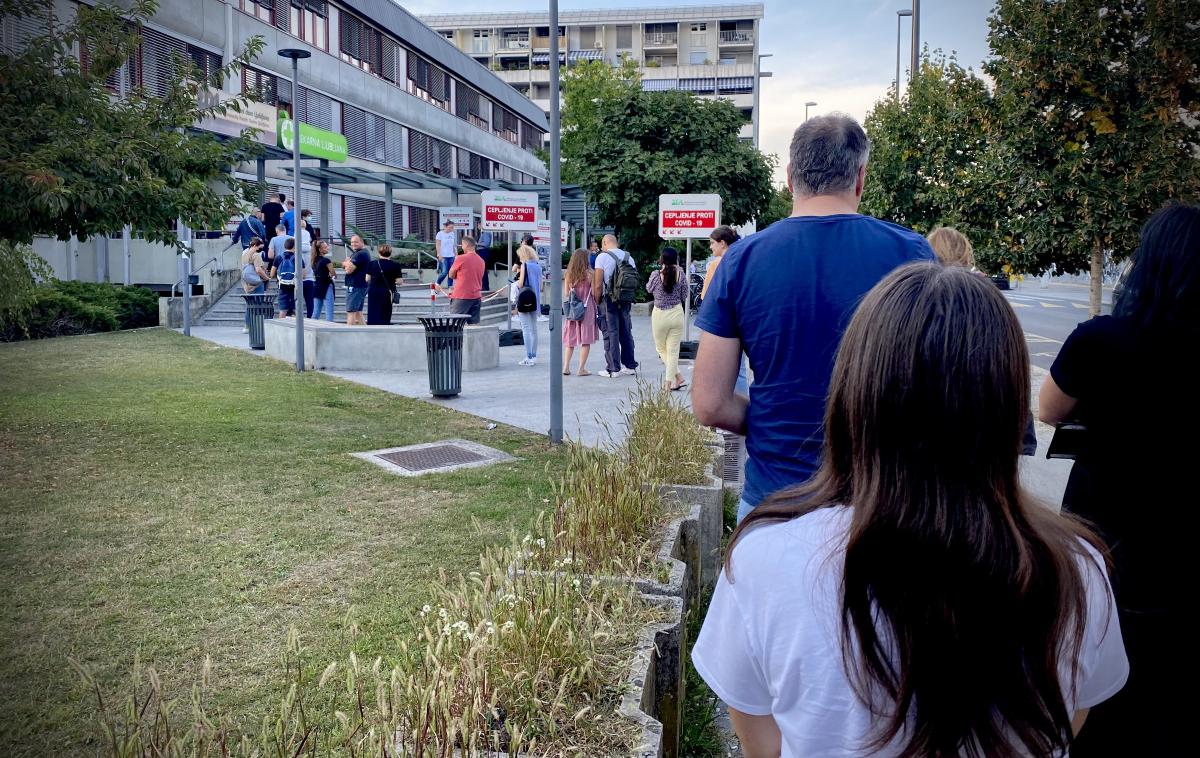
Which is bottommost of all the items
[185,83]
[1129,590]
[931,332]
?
[1129,590]

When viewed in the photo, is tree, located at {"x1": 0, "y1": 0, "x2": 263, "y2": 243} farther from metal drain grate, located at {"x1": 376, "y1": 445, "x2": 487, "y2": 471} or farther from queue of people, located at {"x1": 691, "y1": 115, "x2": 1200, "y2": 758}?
queue of people, located at {"x1": 691, "y1": 115, "x2": 1200, "y2": 758}

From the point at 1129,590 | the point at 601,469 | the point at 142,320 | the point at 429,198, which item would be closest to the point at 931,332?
the point at 1129,590

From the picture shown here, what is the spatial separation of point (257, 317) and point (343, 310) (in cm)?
668

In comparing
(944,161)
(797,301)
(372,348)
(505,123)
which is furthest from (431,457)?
(505,123)

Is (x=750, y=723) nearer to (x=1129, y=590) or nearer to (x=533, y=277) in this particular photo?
(x=1129, y=590)

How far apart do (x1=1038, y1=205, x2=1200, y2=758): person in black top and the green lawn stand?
186 cm

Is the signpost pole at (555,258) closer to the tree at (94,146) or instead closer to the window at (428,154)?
the tree at (94,146)

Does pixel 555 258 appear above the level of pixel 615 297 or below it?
above

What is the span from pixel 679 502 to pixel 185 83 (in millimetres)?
8129

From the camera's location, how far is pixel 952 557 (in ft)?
4.13

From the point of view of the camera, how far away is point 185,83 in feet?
34.8

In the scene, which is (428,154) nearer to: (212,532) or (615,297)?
(615,297)

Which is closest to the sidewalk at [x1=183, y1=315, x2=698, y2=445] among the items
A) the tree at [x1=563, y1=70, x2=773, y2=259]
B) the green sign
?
the green sign

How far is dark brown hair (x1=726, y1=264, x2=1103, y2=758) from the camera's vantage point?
125 centimetres
